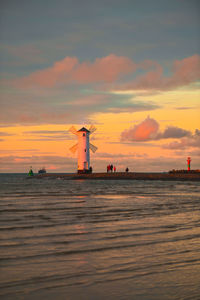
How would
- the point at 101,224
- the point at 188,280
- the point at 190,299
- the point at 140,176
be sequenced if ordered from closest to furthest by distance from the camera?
1. the point at 190,299
2. the point at 188,280
3. the point at 101,224
4. the point at 140,176

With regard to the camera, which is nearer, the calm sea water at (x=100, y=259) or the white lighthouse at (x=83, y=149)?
the calm sea water at (x=100, y=259)

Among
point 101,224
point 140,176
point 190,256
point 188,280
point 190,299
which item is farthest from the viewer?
point 140,176

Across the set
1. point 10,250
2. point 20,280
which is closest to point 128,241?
point 10,250

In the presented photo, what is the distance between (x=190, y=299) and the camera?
5906 millimetres

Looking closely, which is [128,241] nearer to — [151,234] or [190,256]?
[151,234]

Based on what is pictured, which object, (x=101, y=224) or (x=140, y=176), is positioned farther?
(x=140, y=176)

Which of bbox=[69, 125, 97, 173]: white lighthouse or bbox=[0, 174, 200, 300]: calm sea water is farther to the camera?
bbox=[69, 125, 97, 173]: white lighthouse

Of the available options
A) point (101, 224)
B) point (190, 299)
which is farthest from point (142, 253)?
point (101, 224)

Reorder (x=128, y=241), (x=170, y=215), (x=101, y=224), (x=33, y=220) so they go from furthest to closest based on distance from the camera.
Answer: (x=170, y=215)
(x=33, y=220)
(x=101, y=224)
(x=128, y=241)

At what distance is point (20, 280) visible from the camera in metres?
6.93

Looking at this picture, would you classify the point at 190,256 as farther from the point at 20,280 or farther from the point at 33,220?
the point at 33,220

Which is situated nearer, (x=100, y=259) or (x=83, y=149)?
(x=100, y=259)

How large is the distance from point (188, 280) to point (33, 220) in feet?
31.6

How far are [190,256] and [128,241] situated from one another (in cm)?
235
